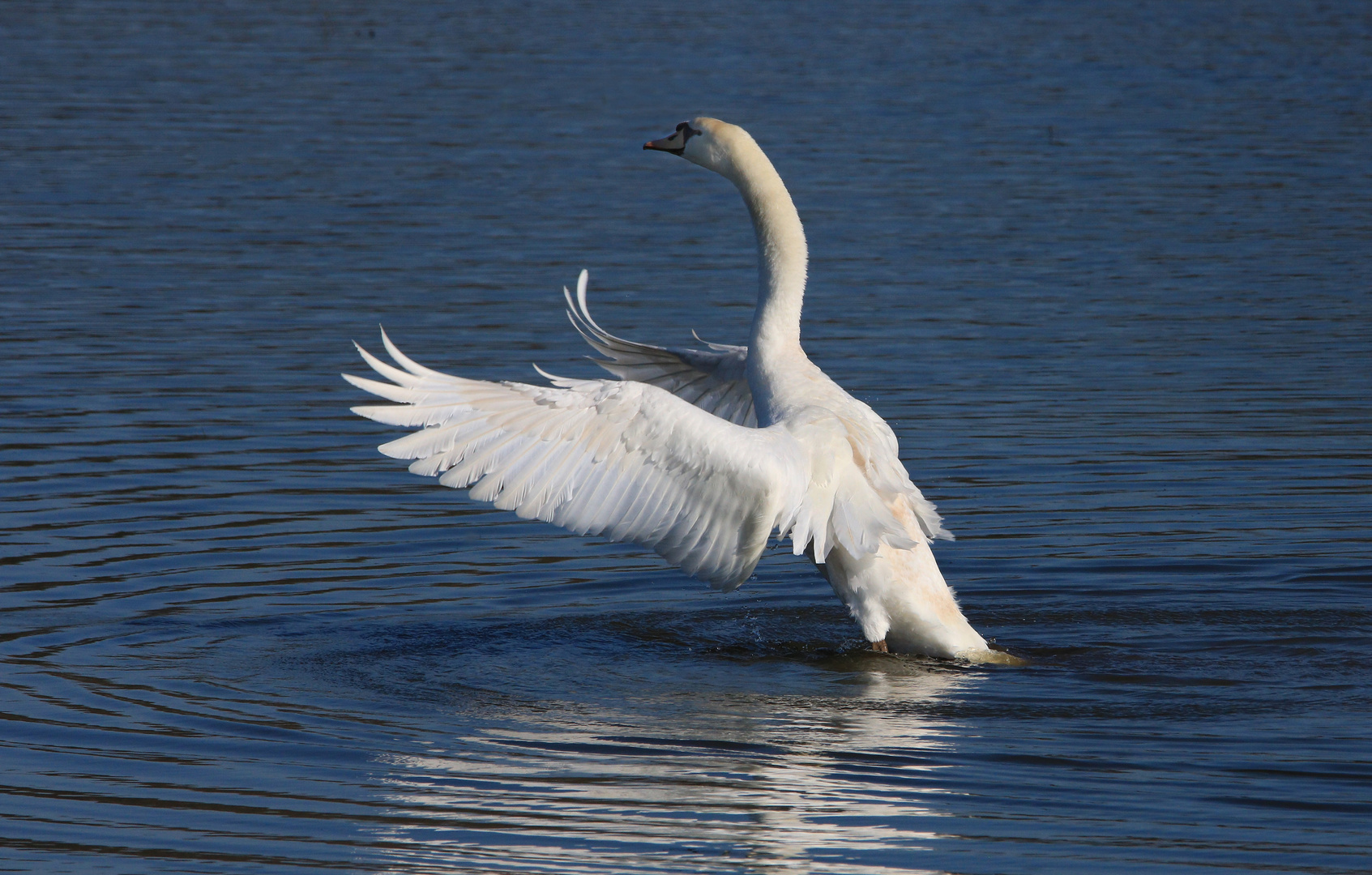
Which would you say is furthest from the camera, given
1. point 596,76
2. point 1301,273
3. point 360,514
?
point 596,76

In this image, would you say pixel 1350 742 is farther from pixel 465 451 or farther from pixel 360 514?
pixel 360 514

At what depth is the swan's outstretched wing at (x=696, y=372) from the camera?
1012cm

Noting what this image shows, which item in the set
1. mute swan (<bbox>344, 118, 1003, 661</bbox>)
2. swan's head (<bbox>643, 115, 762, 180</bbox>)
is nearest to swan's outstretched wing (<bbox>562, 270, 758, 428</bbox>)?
swan's head (<bbox>643, 115, 762, 180</bbox>)

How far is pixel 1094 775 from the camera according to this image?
274 inches

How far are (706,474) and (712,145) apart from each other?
2.31 metres

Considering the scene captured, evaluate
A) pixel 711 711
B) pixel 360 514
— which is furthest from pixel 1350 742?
pixel 360 514

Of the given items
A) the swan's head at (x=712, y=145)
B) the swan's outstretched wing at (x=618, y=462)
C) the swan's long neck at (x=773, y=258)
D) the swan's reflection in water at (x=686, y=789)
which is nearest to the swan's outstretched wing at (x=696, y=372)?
the swan's long neck at (x=773, y=258)

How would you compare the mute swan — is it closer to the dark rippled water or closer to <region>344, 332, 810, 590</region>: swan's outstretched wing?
<region>344, 332, 810, 590</region>: swan's outstretched wing

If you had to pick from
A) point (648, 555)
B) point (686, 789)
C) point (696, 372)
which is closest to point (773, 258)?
point (696, 372)

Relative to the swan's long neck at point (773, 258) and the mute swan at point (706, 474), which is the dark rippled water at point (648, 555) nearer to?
the mute swan at point (706, 474)

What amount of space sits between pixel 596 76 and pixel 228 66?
6.20m

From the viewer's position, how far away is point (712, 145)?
9.53 m

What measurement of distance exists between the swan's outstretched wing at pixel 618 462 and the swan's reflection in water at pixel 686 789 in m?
0.75

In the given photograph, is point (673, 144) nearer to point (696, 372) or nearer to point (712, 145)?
point (712, 145)
